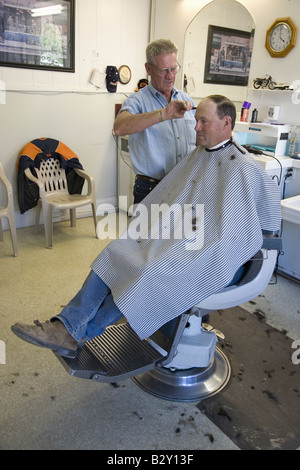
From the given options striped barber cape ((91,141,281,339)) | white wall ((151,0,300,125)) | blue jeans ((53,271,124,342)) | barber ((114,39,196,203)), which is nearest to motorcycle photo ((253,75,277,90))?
white wall ((151,0,300,125))

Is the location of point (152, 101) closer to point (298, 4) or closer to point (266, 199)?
point (266, 199)

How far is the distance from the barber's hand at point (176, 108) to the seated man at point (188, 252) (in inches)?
2.6

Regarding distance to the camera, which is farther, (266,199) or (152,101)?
(152,101)

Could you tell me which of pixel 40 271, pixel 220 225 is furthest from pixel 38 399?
pixel 40 271

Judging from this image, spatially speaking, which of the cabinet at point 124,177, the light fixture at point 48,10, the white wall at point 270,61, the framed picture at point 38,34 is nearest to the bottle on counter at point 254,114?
the white wall at point 270,61

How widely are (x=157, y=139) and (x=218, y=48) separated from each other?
5.03 feet

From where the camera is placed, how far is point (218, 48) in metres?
2.98

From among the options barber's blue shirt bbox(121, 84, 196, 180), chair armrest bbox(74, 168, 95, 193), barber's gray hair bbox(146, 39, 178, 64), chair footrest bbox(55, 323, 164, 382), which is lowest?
chair footrest bbox(55, 323, 164, 382)

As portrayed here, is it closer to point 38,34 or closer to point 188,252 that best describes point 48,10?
point 38,34

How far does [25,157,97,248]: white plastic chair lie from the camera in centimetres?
302

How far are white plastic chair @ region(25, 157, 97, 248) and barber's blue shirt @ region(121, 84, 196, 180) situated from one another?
1.27 meters

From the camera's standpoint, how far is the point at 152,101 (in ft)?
6.25

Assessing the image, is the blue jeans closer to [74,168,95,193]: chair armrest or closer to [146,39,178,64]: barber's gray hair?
[146,39,178,64]: barber's gray hair
